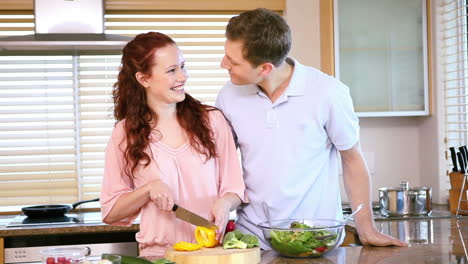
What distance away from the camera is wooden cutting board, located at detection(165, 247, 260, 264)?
203 cm

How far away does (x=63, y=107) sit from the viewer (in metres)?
4.24

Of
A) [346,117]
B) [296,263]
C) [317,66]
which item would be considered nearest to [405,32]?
[317,66]

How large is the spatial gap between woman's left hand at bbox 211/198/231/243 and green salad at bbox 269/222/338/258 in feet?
0.54

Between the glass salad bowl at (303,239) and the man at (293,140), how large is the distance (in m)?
0.26

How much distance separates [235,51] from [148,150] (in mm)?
453

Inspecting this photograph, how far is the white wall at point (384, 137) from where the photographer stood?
14.0 ft

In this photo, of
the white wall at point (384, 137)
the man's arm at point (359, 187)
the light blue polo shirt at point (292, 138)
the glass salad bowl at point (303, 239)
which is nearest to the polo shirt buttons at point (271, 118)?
the light blue polo shirt at point (292, 138)

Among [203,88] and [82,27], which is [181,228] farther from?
[203,88]

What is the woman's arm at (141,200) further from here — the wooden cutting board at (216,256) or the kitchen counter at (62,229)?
the kitchen counter at (62,229)

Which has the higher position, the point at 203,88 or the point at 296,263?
the point at 203,88

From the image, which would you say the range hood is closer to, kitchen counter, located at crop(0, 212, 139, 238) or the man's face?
kitchen counter, located at crop(0, 212, 139, 238)

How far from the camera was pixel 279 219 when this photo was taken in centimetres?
250

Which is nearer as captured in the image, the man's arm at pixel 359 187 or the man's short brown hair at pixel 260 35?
the man's short brown hair at pixel 260 35

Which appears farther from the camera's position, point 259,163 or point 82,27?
point 82,27
